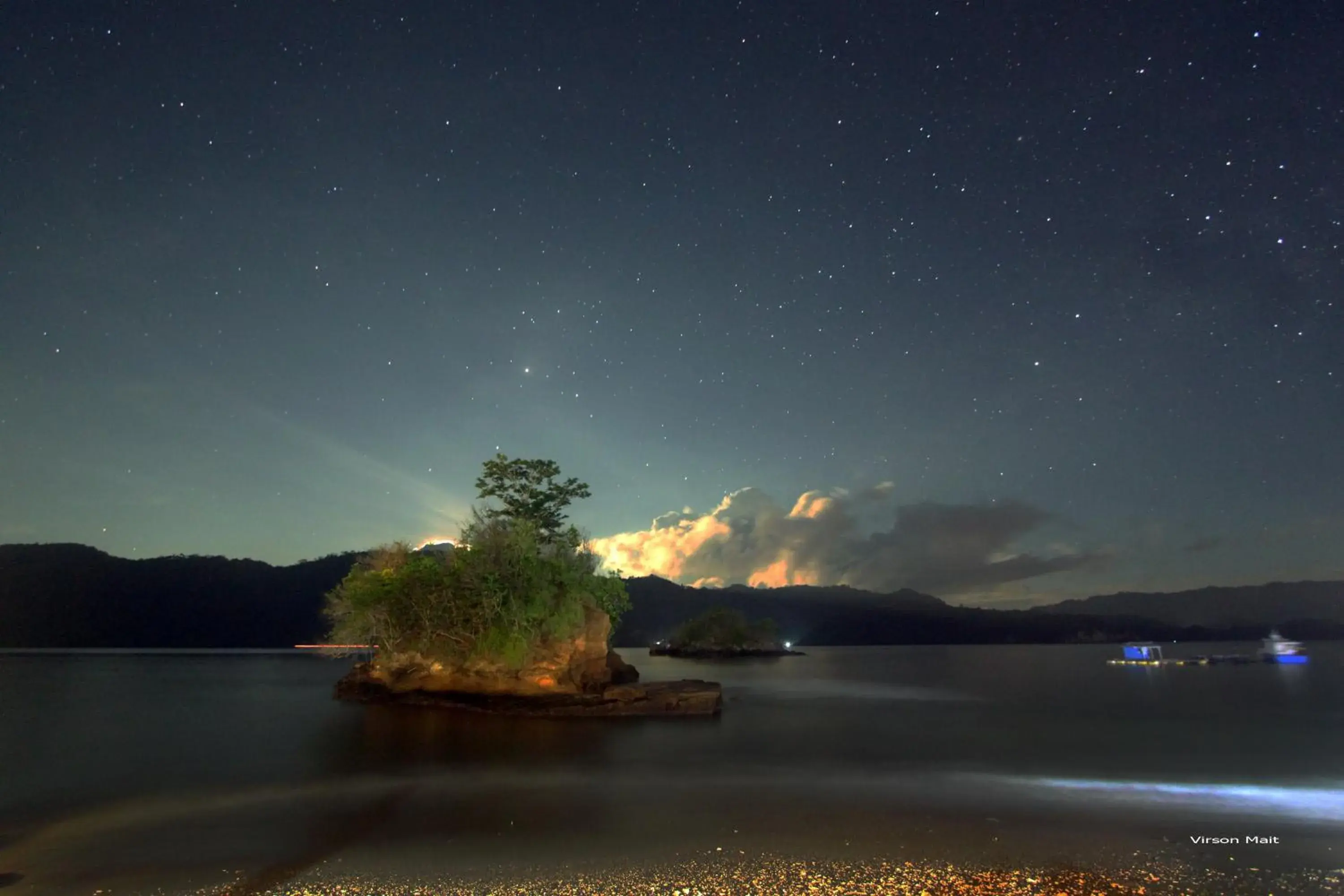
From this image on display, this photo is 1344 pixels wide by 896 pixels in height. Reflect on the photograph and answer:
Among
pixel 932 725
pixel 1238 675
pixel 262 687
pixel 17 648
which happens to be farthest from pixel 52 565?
pixel 1238 675

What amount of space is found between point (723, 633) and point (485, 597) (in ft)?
295

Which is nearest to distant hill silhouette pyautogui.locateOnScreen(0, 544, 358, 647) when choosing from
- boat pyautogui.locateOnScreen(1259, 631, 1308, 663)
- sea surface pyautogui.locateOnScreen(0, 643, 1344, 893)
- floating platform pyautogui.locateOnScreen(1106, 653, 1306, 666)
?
sea surface pyautogui.locateOnScreen(0, 643, 1344, 893)

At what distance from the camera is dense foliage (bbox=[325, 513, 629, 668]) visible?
37.2 meters

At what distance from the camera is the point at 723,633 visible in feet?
402

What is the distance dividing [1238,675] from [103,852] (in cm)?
9814

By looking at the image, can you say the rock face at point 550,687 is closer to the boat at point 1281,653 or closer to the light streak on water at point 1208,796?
the light streak on water at point 1208,796

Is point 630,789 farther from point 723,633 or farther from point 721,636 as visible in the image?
point 723,633

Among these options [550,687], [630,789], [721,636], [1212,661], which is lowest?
[1212,661]

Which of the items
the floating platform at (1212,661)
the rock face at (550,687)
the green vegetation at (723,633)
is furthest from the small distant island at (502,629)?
the floating platform at (1212,661)

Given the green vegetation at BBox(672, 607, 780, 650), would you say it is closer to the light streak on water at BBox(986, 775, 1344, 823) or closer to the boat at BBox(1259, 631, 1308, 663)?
the boat at BBox(1259, 631, 1308, 663)

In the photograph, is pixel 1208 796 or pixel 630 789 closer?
pixel 630 789

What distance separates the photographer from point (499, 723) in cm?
3188

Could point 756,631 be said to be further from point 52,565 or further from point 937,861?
point 52,565

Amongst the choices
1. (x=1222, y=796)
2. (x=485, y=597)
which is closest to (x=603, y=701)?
(x=485, y=597)
